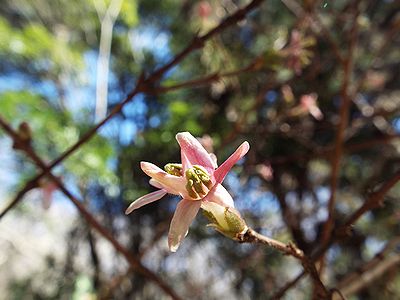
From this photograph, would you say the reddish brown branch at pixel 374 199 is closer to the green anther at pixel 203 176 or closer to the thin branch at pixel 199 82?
the green anther at pixel 203 176

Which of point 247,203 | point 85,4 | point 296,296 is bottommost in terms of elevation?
point 296,296

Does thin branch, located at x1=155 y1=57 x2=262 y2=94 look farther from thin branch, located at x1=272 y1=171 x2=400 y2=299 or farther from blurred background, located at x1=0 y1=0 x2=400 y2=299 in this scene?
blurred background, located at x1=0 y1=0 x2=400 y2=299

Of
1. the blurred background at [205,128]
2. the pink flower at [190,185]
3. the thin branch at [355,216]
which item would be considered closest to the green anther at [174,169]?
the pink flower at [190,185]

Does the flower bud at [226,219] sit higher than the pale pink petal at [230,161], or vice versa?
the pale pink petal at [230,161]

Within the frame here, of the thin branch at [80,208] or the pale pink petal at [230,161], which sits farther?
the thin branch at [80,208]

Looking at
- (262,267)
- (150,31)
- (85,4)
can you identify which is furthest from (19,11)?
(262,267)

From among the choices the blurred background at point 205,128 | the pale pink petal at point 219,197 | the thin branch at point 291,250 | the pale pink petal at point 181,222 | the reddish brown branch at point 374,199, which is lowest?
the blurred background at point 205,128

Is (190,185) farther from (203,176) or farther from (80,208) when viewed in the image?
(80,208)

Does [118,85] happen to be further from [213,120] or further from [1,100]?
[1,100]
